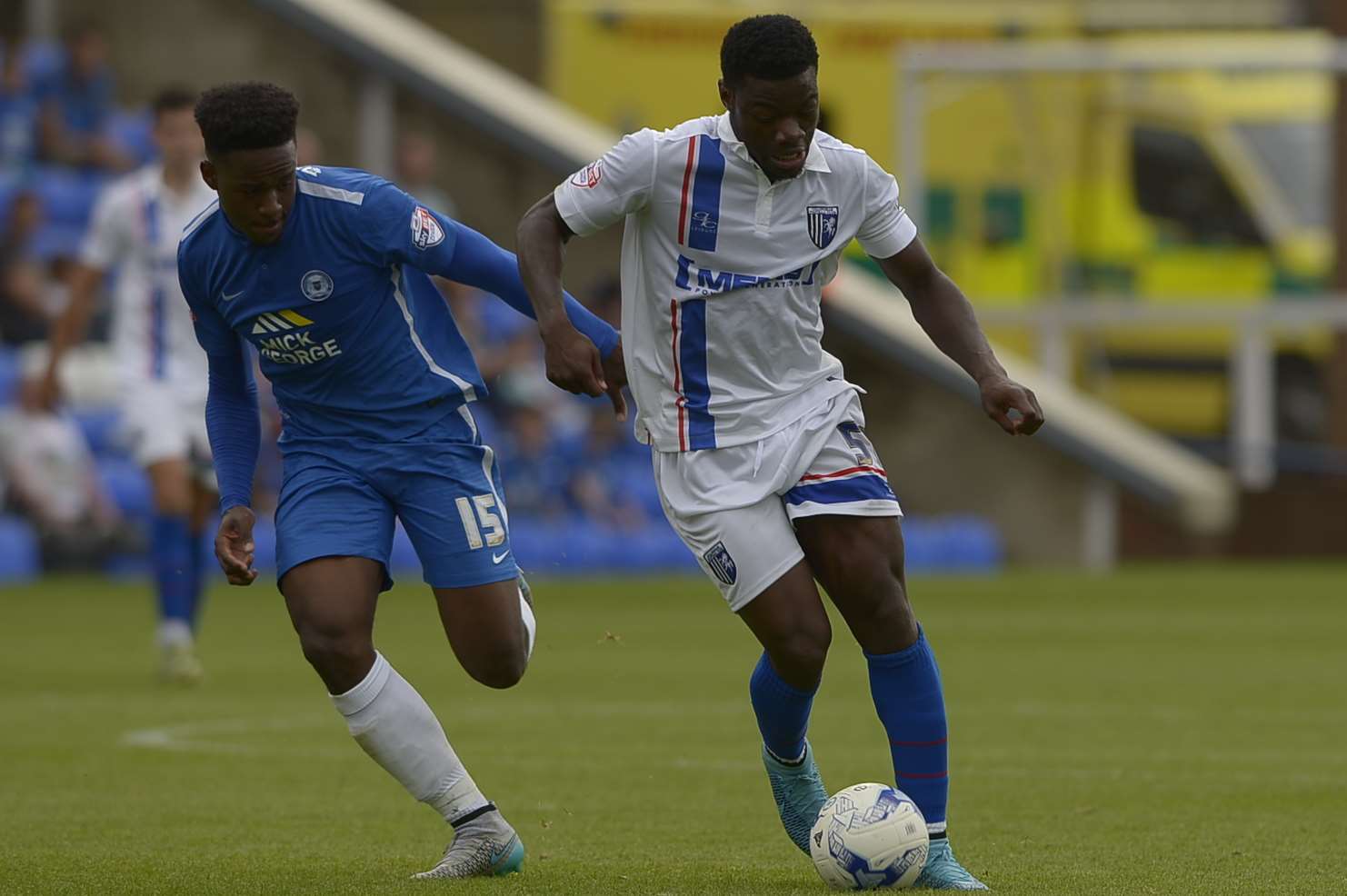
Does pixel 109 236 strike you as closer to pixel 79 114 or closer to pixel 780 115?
pixel 780 115

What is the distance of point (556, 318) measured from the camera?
6.05 meters

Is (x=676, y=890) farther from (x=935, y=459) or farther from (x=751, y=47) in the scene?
(x=935, y=459)

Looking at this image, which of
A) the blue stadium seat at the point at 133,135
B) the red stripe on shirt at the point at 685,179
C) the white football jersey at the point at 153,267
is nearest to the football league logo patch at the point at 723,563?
the red stripe on shirt at the point at 685,179

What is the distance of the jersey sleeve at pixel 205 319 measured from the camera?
6.59m

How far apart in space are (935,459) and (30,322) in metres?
7.45

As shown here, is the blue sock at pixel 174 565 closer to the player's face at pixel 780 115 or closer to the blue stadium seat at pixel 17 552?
the player's face at pixel 780 115

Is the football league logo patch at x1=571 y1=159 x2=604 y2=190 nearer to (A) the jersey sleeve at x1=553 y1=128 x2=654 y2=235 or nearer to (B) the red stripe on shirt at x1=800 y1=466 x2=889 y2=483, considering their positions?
(A) the jersey sleeve at x1=553 y1=128 x2=654 y2=235

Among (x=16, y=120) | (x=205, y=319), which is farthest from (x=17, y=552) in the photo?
(x=205, y=319)

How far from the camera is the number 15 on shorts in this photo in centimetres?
656

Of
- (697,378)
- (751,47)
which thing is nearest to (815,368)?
(697,378)

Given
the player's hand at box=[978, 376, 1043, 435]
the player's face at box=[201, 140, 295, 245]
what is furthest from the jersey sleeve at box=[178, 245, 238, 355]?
the player's hand at box=[978, 376, 1043, 435]

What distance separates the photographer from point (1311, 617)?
15359 mm

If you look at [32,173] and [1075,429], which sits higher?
[32,173]

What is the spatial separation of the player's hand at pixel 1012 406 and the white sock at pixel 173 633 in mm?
6161
